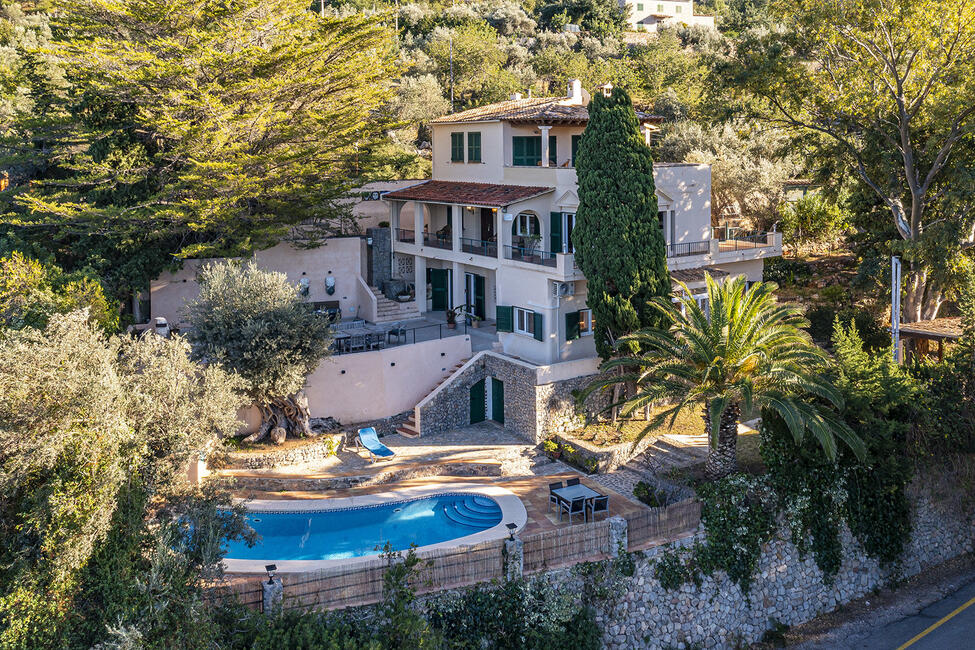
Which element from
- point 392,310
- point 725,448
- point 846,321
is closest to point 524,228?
point 392,310

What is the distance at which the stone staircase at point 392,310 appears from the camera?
32.6 meters

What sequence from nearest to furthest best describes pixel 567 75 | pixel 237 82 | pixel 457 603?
pixel 457 603 < pixel 237 82 < pixel 567 75

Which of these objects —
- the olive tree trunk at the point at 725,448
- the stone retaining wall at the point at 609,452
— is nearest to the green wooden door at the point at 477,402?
the stone retaining wall at the point at 609,452

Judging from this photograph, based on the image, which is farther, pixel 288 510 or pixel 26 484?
pixel 288 510

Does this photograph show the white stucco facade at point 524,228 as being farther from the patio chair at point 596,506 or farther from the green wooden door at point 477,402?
the patio chair at point 596,506

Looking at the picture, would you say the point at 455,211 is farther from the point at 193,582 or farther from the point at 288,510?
the point at 193,582

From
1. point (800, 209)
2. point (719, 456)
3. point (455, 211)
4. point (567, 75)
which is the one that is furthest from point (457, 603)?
point (567, 75)

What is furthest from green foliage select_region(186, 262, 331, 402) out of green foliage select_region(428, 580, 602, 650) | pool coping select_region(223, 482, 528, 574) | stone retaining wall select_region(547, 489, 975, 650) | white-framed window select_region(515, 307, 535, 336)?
stone retaining wall select_region(547, 489, 975, 650)

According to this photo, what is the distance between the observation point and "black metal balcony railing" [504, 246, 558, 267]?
27281 millimetres

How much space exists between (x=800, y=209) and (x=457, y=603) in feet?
96.3

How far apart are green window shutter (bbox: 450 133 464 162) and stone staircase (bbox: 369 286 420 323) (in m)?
6.15

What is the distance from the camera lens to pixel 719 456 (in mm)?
21156

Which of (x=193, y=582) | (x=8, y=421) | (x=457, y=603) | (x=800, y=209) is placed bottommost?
(x=457, y=603)

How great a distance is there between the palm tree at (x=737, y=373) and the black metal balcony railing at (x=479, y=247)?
373 inches
